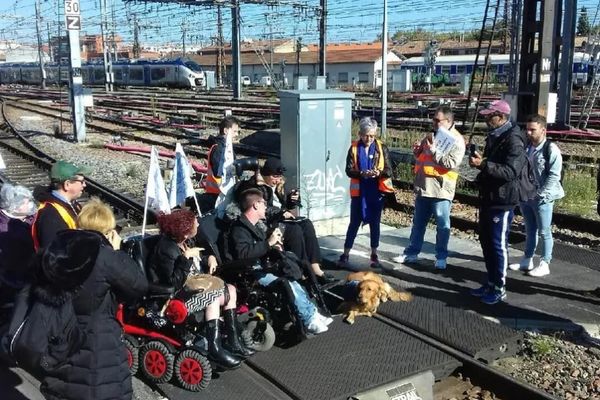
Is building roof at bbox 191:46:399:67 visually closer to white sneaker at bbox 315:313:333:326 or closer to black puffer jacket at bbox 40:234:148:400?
white sneaker at bbox 315:313:333:326

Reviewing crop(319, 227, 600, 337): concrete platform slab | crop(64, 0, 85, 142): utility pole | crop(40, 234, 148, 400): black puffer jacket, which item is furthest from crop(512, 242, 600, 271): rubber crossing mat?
crop(64, 0, 85, 142): utility pole

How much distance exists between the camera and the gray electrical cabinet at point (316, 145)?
909 cm

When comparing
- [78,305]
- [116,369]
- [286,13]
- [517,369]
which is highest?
[286,13]

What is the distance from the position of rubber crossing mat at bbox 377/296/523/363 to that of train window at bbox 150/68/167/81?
55.0 meters

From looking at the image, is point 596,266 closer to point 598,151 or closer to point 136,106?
point 598,151

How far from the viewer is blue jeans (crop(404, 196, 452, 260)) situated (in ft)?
24.0

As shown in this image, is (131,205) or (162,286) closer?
(162,286)

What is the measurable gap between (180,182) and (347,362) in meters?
2.92

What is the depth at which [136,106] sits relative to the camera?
1423 inches

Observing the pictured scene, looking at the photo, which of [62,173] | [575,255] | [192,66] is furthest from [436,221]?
[192,66]

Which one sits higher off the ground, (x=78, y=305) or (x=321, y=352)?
(x=78, y=305)

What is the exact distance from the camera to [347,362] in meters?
5.07

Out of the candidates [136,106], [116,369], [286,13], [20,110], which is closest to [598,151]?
[116,369]

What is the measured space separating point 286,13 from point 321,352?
31.9m
